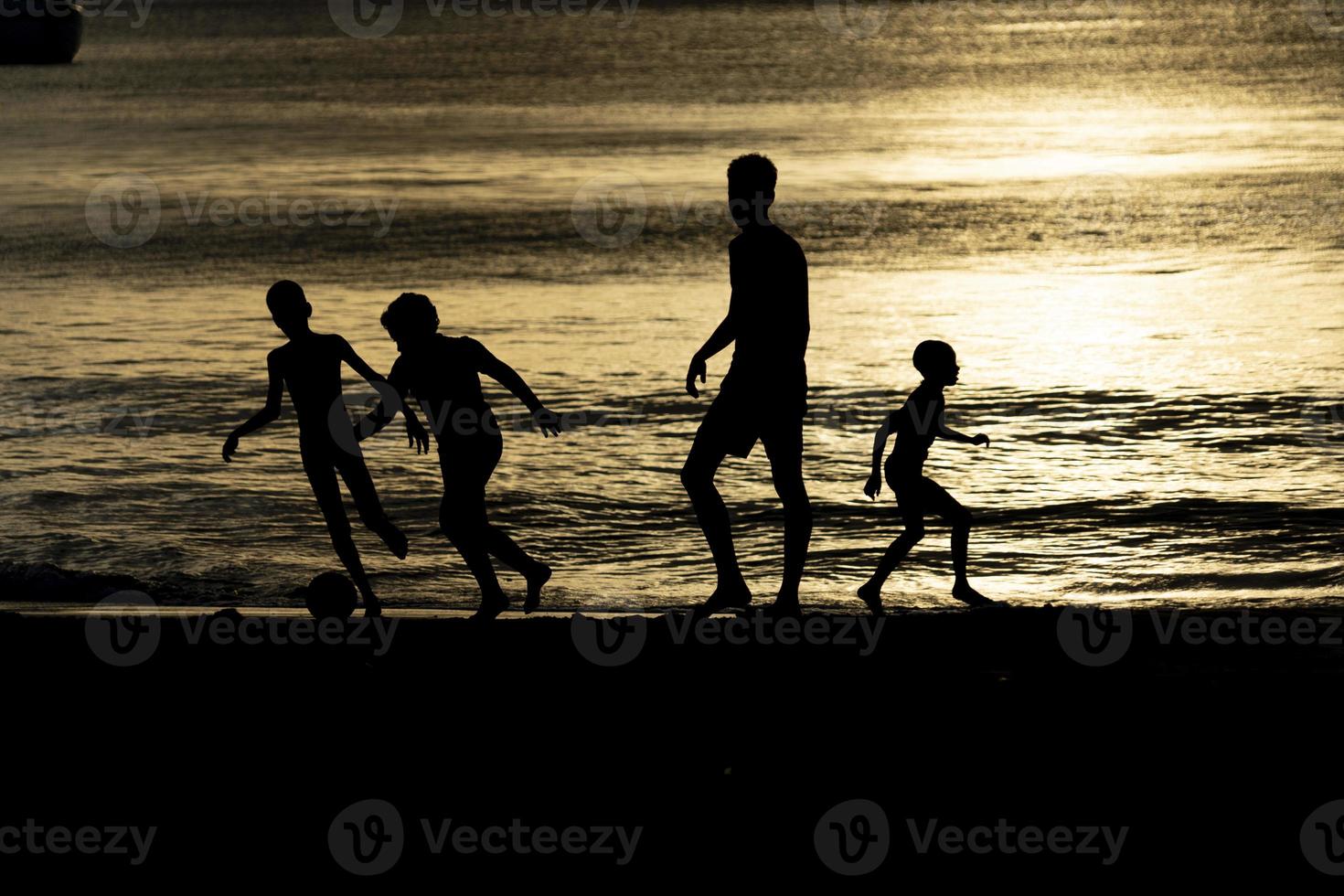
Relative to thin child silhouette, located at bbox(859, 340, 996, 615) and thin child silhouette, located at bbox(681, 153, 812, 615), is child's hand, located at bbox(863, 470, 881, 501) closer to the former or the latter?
thin child silhouette, located at bbox(859, 340, 996, 615)

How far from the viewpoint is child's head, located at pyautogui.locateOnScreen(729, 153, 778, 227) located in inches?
253

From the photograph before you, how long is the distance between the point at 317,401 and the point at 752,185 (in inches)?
81.0

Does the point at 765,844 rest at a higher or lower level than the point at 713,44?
lower

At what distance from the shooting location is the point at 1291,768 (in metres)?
Answer: 5.34

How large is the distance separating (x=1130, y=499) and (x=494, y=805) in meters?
6.33

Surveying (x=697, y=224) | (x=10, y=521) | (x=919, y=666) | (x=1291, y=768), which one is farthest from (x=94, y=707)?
(x=697, y=224)

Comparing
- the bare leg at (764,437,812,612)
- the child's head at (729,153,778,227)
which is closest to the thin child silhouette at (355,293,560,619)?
the bare leg at (764,437,812,612)

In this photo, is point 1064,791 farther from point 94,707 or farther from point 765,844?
point 94,707

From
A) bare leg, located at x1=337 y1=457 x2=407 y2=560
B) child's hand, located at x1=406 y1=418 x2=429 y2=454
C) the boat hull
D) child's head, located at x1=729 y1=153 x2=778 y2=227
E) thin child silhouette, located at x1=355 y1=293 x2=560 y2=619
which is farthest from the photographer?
the boat hull

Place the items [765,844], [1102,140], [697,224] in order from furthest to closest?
[1102,140] < [697,224] < [765,844]

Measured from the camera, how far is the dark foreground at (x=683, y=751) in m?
5.06

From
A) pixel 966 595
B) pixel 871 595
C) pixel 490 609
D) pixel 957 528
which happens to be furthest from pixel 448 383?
pixel 966 595

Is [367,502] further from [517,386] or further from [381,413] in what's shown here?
[517,386]

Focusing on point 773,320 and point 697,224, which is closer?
point 773,320
